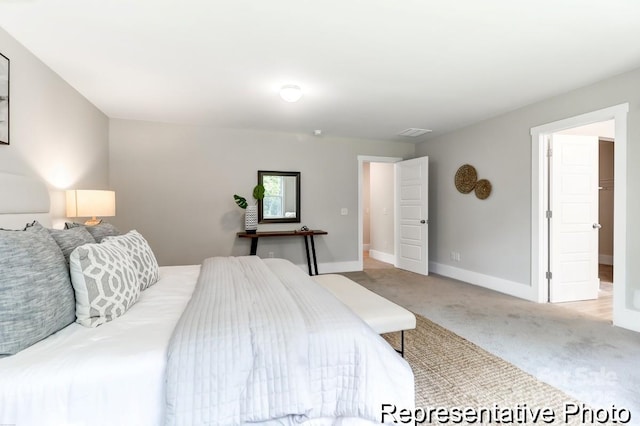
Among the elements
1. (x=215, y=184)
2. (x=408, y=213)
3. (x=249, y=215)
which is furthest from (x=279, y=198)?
(x=408, y=213)

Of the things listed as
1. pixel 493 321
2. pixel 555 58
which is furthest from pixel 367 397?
pixel 555 58

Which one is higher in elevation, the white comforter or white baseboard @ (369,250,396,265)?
the white comforter

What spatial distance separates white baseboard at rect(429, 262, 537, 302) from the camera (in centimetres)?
365

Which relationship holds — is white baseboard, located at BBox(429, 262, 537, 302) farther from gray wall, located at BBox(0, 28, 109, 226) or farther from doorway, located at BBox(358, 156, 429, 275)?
gray wall, located at BBox(0, 28, 109, 226)

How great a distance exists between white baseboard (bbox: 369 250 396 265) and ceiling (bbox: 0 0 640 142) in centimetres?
333

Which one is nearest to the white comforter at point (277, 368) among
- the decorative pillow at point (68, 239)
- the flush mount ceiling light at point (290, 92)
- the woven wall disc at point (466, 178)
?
the decorative pillow at point (68, 239)

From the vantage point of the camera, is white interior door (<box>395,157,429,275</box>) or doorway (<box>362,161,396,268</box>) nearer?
white interior door (<box>395,157,429,275</box>)

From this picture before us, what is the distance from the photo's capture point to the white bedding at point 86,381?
102cm

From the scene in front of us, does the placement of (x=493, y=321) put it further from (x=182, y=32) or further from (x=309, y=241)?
(x=182, y=32)

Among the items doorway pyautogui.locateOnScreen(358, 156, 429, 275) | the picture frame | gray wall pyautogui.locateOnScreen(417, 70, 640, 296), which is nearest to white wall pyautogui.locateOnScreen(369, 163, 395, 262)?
doorway pyautogui.locateOnScreen(358, 156, 429, 275)

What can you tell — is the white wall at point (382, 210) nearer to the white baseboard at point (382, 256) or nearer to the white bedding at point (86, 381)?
the white baseboard at point (382, 256)

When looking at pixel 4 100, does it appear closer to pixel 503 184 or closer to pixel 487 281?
pixel 503 184

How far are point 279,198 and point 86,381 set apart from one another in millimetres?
3856

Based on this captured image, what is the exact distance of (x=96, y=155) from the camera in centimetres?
361
